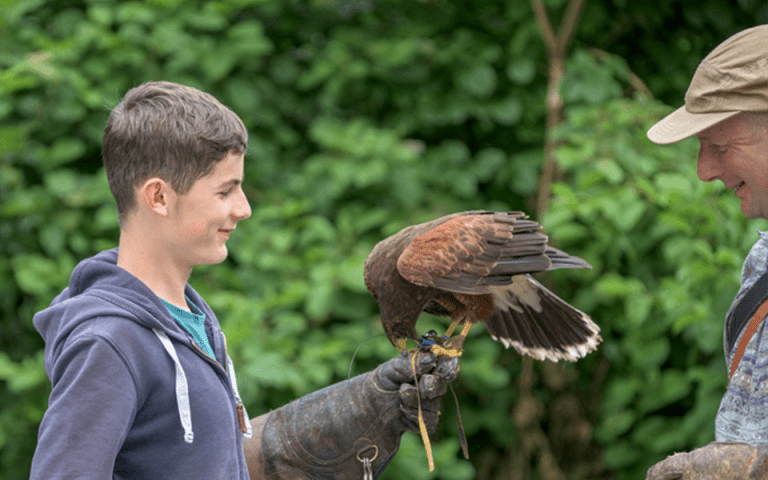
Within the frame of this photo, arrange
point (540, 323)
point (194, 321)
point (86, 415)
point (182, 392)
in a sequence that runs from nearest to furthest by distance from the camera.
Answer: point (86, 415) < point (182, 392) < point (194, 321) < point (540, 323)

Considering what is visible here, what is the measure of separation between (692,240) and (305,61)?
2.33 m

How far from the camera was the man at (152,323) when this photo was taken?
115 centimetres

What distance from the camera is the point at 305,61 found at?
4.24 m

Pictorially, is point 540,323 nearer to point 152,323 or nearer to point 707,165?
point 707,165

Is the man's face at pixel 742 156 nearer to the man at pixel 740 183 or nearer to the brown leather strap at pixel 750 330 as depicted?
the man at pixel 740 183

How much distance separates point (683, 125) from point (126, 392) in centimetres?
127

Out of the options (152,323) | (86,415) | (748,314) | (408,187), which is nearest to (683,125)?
(748,314)

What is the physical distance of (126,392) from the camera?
117 centimetres

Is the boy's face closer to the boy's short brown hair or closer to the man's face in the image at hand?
the boy's short brown hair

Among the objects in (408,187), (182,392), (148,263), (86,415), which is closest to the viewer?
(86,415)

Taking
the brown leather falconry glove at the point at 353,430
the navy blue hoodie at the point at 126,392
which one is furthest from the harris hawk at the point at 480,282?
the navy blue hoodie at the point at 126,392

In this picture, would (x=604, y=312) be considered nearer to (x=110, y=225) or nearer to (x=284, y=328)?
(x=284, y=328)

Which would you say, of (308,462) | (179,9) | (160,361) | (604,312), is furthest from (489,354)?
(160,361)

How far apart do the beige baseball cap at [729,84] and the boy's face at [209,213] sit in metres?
0.95
